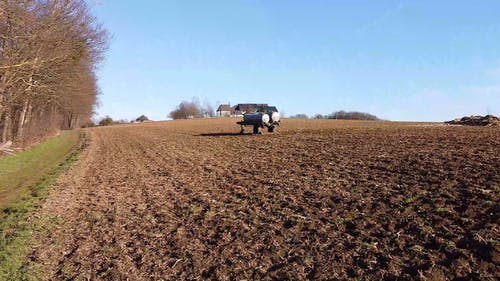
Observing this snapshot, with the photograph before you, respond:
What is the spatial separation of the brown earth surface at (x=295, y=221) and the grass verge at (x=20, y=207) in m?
0.37

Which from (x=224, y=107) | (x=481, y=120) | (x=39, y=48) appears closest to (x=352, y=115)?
(x=224, y=107)

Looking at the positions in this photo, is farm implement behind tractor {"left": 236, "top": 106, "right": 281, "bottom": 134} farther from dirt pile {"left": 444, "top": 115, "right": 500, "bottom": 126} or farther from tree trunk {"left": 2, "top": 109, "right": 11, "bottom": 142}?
tree trunk {"left": 2, "top": 109, "right": 11, "bottom": 142}

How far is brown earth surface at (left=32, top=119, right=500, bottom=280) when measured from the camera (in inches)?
295

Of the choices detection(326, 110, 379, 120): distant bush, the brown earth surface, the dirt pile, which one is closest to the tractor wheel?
the dirt pile

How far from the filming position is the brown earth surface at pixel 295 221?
749cm

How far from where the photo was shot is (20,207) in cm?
1378

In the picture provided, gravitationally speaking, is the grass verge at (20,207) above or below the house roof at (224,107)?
below

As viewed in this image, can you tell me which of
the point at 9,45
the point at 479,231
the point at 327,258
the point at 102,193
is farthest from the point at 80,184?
the point at 479,231

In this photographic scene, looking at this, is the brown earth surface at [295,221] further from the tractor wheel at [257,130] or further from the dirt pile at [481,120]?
the tractor wheel at [257,130]

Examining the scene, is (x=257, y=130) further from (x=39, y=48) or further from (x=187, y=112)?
(x=187, y=112)

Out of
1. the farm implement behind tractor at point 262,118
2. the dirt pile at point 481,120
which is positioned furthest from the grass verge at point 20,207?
the dirt pile at point 481,120

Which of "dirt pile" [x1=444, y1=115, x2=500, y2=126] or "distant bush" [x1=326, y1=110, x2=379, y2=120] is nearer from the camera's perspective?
"dirt pile" [x1=444, y1=115, x2=500, y2=126]

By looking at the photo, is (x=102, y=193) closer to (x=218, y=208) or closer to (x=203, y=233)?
(x=218, y=208)

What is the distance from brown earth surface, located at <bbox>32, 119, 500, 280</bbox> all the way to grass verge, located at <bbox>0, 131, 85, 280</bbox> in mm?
375
